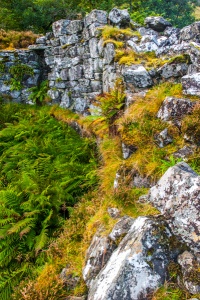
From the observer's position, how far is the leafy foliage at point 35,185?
4.50 meters

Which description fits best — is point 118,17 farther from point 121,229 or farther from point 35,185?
point 121,229

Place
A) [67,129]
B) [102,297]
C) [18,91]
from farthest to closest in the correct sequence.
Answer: [18,91] → [67,129] → [102,297]

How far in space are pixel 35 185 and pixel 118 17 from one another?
242 inches

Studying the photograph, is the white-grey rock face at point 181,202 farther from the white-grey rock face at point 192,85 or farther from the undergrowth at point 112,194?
the white-grey rock face at point 192,85

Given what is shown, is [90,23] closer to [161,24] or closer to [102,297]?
[161,24]

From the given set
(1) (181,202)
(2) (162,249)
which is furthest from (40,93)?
(2) (162,249)

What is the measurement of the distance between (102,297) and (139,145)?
2691 mm

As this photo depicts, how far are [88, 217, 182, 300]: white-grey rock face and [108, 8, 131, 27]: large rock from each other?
7.29 meters

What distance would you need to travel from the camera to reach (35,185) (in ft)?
18.1

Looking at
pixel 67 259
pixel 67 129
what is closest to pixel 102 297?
pixel 67 259

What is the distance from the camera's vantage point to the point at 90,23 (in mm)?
8047

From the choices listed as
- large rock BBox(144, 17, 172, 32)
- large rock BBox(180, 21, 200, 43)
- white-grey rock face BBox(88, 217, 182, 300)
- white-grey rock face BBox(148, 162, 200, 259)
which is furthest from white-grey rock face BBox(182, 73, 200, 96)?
large rock BBox(144, 17, 172, 32)

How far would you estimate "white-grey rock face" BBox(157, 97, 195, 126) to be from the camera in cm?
419

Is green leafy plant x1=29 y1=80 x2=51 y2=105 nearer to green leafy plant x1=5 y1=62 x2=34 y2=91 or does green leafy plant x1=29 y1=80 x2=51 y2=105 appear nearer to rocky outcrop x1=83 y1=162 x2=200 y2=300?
green leafy plant x1=5 y1=62 x2=34 y2=91
